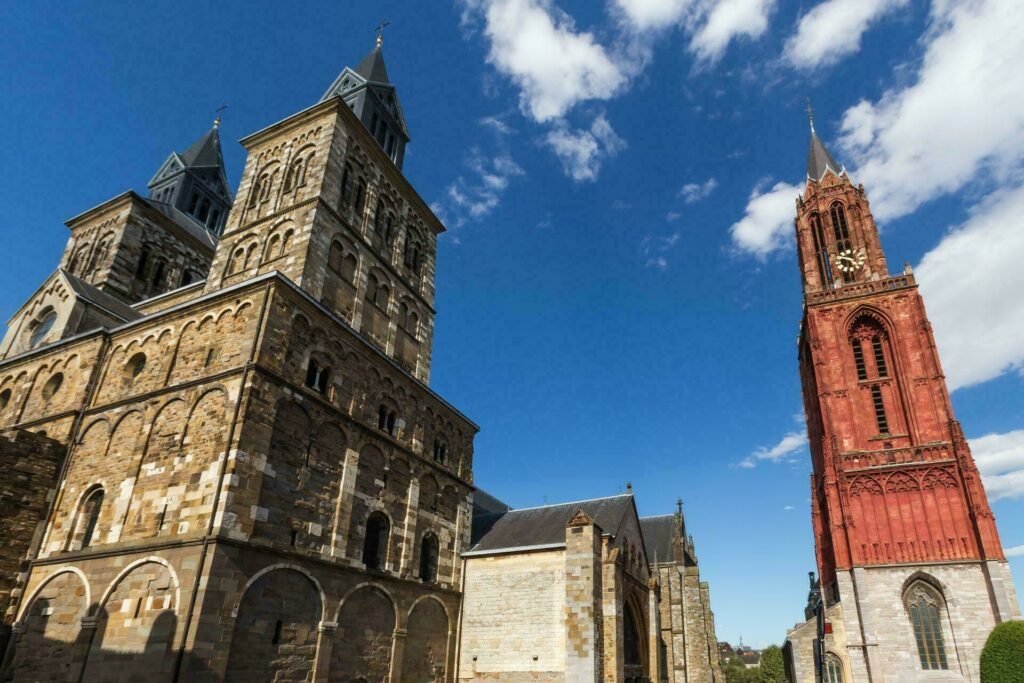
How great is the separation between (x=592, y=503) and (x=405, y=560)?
11.1 m

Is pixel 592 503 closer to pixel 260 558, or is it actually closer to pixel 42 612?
pixel 260 558

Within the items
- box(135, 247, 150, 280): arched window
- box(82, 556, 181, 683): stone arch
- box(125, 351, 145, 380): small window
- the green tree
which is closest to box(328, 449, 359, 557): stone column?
box(82, 556, 181, 683): stone arch

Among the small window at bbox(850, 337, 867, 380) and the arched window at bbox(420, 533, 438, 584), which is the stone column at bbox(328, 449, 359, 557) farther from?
the small window at bbox(850, 337, 867, 380)

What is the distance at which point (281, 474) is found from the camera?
15.7 m

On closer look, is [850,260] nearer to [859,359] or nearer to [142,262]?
[859,359]

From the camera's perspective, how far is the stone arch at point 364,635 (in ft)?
54.2

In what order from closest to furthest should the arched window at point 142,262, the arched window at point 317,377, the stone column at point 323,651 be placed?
1. the stone column at point 323,651
2. the arched window at point 317,377
3. the arched window at point 142,262

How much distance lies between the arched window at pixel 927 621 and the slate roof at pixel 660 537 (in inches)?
505

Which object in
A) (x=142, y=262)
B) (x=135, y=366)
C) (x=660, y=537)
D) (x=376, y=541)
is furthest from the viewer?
(x=660, y=537)

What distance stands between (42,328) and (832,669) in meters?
40.5

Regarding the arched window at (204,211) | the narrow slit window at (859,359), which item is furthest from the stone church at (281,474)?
the narrow slit window at (859,359)

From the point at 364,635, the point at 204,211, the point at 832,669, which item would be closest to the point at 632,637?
the point at 832,669

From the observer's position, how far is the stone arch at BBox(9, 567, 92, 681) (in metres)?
14.0

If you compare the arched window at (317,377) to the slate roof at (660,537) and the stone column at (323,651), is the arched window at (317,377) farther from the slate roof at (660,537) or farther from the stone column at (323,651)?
the slate roof at (660,537)
